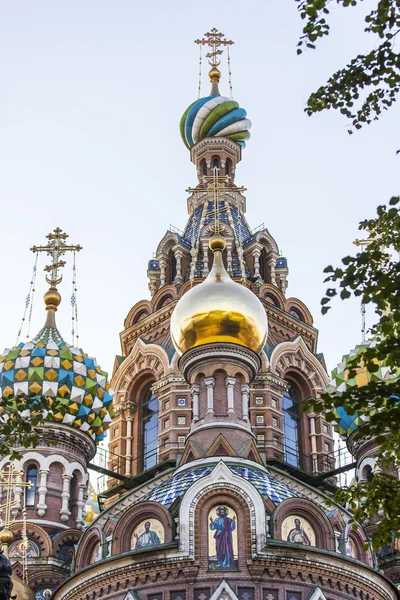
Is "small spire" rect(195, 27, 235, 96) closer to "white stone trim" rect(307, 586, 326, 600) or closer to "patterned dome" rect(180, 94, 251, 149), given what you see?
"patterned dome" rect(180, 94, 251, 149)

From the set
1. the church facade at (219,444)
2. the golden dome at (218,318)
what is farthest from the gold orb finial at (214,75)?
the golden dome at (218,318)

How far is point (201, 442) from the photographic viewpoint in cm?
1733

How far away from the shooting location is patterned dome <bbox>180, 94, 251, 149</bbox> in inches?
1138

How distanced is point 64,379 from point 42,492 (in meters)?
2.31

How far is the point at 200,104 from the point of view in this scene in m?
29.4

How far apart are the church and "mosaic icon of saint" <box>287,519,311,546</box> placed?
0.08 ft

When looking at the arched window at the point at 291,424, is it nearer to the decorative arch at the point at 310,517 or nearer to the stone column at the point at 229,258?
the stone column at the point at 229,258

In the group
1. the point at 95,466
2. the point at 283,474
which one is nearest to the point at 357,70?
the point at 283,474

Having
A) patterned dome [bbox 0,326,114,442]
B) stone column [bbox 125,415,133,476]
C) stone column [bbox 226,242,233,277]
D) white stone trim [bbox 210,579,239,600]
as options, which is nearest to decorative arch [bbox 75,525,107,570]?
white stone trim [bbox 210,579,239,600]

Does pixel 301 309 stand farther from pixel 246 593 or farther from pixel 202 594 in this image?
pixel 202 594

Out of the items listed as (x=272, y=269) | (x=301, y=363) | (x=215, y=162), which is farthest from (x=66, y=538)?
(x=215, y=162)

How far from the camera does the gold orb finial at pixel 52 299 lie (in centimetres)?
2425

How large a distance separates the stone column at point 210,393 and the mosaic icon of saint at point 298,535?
9.38 feet

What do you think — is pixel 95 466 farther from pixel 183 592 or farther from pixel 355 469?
pixel 183 592
